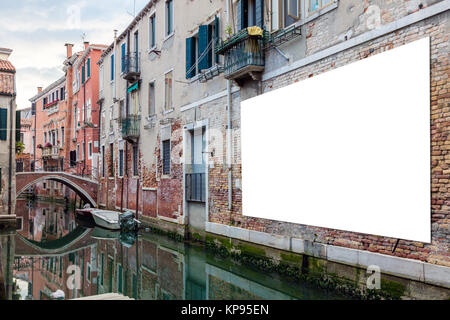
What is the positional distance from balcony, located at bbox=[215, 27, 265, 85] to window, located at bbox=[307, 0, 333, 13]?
128 cm

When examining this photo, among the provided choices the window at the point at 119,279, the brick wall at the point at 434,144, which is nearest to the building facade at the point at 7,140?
the window at the point at 119,279

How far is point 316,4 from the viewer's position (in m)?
7.73

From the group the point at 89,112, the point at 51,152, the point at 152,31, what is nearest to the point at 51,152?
the point at 51,152

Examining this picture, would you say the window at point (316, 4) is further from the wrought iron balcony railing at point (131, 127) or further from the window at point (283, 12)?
the wrought iron balcony railing at point (131, 127)

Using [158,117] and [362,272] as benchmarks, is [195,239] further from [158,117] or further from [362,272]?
[362,272]

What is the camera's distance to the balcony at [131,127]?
16.6 meters

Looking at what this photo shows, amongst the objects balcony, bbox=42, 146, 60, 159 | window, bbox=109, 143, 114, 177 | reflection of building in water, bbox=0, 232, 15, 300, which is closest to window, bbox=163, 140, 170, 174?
reflection of building in water, bbox=0, 232, 15, 300

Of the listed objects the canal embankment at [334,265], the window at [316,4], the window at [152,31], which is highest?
the window at [152,31]

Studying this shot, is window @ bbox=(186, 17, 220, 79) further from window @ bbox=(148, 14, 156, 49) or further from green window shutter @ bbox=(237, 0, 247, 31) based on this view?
window @ bbox=(148, 14, 156, 49)

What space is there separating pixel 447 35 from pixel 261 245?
516 centimetres

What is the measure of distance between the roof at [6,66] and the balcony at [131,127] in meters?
4.48

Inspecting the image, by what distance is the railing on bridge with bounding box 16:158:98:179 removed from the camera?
21.2m

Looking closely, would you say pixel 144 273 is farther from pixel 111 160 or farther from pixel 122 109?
pixel 111 160

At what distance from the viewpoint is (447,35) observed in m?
5.35
